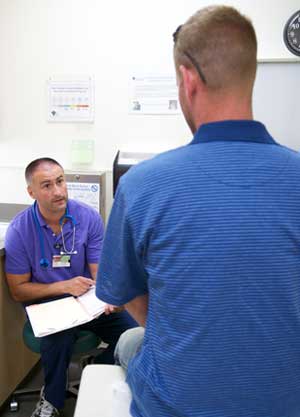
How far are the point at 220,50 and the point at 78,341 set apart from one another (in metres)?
1.38

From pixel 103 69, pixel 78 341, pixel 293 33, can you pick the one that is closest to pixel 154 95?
pixel 103 69

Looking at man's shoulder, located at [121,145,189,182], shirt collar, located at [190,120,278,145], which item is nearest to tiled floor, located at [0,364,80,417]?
man's shoulder, located at [121,145,189,182]

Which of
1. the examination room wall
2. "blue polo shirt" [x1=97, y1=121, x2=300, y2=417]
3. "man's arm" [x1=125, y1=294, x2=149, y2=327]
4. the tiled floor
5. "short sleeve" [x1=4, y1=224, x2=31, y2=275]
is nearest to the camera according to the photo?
"blue polo shirt" [x1=97, y1=121, x2=300, y2=417]

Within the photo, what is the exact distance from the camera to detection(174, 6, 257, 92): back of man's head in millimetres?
665

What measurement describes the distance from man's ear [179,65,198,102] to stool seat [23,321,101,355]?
1.28 m

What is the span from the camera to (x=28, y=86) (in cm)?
247

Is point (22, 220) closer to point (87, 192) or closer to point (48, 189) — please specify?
point (48, 189)

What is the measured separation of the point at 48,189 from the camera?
1.65 meters

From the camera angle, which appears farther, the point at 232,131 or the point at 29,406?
the point at 29,406

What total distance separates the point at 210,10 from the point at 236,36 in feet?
0.30

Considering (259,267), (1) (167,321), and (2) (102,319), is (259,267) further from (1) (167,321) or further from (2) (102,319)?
(2) (102,319)

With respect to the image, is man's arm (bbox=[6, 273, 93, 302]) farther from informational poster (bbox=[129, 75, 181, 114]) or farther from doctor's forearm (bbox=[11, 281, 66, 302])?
informational poster (bbox=[129, 75, 181, 114])

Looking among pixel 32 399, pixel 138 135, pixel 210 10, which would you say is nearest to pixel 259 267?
pixel 210 10

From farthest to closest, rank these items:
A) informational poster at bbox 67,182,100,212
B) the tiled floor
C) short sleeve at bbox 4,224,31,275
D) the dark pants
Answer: informational poster at bbox 67,182,100,212, the tiled floor, short sleeve at bbox 4,224,31,275, the dark pants
